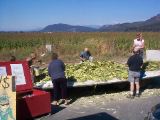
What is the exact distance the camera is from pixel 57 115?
38.3 feet

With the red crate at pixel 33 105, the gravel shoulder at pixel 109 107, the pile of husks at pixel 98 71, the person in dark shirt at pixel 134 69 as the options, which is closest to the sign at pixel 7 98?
the red crate at pixel 33 105

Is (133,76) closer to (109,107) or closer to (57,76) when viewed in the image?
(109,107)

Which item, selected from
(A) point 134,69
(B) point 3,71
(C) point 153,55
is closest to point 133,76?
(A) point 134,69

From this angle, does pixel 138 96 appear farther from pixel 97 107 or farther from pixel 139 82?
pixel 97 107

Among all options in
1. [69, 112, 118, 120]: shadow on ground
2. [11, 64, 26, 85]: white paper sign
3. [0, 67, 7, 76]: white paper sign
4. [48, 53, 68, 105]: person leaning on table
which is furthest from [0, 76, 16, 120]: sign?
[48, 53, 68, 105]: person leaning on table

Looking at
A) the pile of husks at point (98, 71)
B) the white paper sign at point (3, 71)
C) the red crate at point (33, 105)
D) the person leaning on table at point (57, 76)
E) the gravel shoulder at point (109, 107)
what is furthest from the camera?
the pile of husks at point (98, 71)

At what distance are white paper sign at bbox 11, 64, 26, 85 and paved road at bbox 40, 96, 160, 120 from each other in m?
1.33

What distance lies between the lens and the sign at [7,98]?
Result: 30.3 ft

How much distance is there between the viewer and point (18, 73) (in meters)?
11.1

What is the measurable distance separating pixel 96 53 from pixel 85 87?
53.8 ft

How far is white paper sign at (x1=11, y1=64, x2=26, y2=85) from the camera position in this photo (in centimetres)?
1102

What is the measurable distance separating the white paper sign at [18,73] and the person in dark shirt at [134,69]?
4.23m

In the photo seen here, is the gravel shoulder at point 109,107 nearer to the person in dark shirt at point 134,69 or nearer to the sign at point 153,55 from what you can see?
the person in dark shirt at point 134,69

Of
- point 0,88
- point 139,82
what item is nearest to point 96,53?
point 139,82
